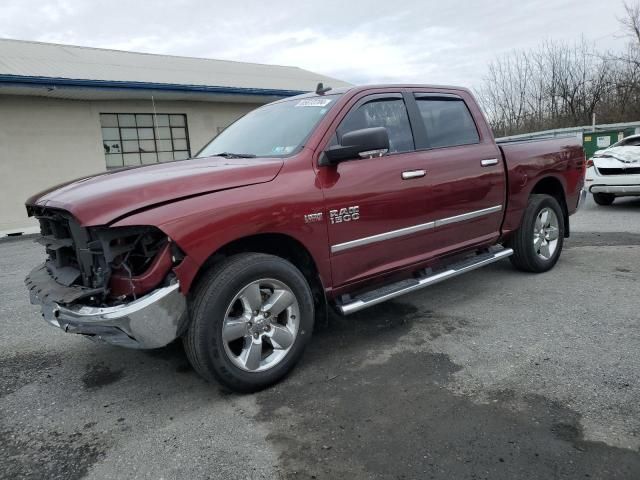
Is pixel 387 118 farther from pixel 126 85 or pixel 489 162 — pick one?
pixel 126 85

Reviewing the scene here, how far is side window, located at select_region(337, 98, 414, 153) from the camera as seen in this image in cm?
387

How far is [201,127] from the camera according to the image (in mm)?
A: 15852

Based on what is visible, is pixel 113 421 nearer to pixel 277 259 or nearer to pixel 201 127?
pixel 277 259

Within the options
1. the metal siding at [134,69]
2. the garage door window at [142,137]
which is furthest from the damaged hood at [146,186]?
the garage door window at [142,137]

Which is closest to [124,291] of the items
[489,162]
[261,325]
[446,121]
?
[261,325]

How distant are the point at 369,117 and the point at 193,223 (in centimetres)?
179

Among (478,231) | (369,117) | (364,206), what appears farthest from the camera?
(478,231)

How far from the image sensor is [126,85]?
13078 millimetres

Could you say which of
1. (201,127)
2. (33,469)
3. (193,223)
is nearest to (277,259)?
(193,223)

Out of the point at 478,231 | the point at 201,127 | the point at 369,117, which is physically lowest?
the point at 478,231

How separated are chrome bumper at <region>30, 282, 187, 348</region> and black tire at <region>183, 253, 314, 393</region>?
12cm

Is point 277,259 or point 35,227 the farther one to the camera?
point 35,227

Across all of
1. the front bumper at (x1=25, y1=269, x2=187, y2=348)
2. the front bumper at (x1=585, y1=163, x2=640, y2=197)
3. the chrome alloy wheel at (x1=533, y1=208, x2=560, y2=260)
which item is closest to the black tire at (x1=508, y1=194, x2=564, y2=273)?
the chrome alloy wheel at (x1=533, y1=208, x2=560, y2=260)

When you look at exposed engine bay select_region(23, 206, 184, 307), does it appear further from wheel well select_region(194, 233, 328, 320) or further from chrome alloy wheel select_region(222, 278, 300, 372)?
chrome alloy wheel select_region(222, 278, 300, 372)
